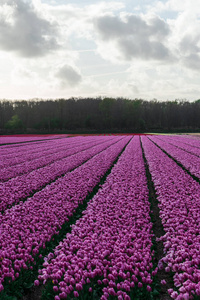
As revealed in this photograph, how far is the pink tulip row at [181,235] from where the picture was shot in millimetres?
3842

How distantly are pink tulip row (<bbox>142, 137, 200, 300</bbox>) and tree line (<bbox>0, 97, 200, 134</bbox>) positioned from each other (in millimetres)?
83628

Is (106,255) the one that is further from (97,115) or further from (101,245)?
(97,115)

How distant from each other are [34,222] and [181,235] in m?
3.45

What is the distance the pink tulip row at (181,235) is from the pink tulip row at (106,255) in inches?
15.8

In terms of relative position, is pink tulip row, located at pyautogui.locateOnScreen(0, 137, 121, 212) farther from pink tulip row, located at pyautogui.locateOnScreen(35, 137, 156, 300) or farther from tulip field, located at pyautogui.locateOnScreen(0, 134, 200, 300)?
pink tulip row, located at pyautogui.locateOnScreen(35, 137, 156, 300)

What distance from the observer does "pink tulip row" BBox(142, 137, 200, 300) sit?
3.84 meters

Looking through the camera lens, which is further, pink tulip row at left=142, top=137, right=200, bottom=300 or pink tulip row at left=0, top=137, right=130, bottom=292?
pink tulip row at left=0, top=137, right=130, bottom=292

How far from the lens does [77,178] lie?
1126cm

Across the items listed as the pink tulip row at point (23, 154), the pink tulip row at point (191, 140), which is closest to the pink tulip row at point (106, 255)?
Answer: the pink tulip row at point (23, 154)

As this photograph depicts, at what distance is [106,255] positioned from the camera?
4598mm

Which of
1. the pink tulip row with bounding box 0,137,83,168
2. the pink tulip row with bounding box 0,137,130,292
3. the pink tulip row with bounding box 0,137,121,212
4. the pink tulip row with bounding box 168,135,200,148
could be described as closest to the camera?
the pink tulip row with bounding box 0,137,130,292

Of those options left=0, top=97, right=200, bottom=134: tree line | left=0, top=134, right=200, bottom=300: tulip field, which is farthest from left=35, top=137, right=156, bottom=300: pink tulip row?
left=0, top=97, right=200, bottom=134: tree line

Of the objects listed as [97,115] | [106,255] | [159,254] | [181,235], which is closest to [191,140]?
[181,235]

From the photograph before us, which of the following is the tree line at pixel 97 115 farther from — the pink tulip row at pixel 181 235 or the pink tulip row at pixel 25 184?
the pink tulip row at pixel 181 235
